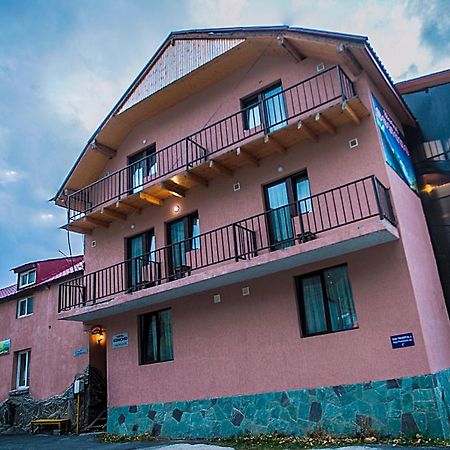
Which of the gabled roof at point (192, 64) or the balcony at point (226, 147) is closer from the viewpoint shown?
the balcony at point (226, 147)

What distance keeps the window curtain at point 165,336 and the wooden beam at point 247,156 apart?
493 centimetres

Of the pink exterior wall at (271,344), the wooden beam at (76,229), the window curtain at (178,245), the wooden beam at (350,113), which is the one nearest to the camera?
the pink exterior wall at (271,344)

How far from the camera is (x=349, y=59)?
11086mm

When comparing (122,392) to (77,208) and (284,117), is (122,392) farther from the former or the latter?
(284,117)

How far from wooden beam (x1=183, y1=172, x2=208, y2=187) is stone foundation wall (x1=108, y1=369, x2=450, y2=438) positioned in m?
Answer: 5.80

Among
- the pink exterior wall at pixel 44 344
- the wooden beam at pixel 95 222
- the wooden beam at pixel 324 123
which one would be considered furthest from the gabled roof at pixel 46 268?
the wooden beam at pixel 324 123

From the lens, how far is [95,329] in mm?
16156

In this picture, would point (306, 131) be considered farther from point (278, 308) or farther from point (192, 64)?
point (192, 64)

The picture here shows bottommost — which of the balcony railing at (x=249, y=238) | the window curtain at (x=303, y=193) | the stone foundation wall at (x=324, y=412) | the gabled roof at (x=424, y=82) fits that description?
the stone foundation wall at (x=324, y=412)

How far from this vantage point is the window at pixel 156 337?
13258 mm

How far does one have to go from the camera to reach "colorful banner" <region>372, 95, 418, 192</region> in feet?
36.2

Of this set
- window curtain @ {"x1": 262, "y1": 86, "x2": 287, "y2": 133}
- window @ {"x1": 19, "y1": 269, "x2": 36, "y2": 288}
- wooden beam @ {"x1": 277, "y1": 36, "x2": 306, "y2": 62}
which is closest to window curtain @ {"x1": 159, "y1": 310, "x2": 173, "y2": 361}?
window curtain @ {"x1": 262, "y1": 86, "x2": 287, "y2": 133}

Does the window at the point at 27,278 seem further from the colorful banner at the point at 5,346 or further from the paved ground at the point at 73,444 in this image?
the paved ground at the point at 73,444

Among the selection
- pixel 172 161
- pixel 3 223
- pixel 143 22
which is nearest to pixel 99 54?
pixel 143 22
